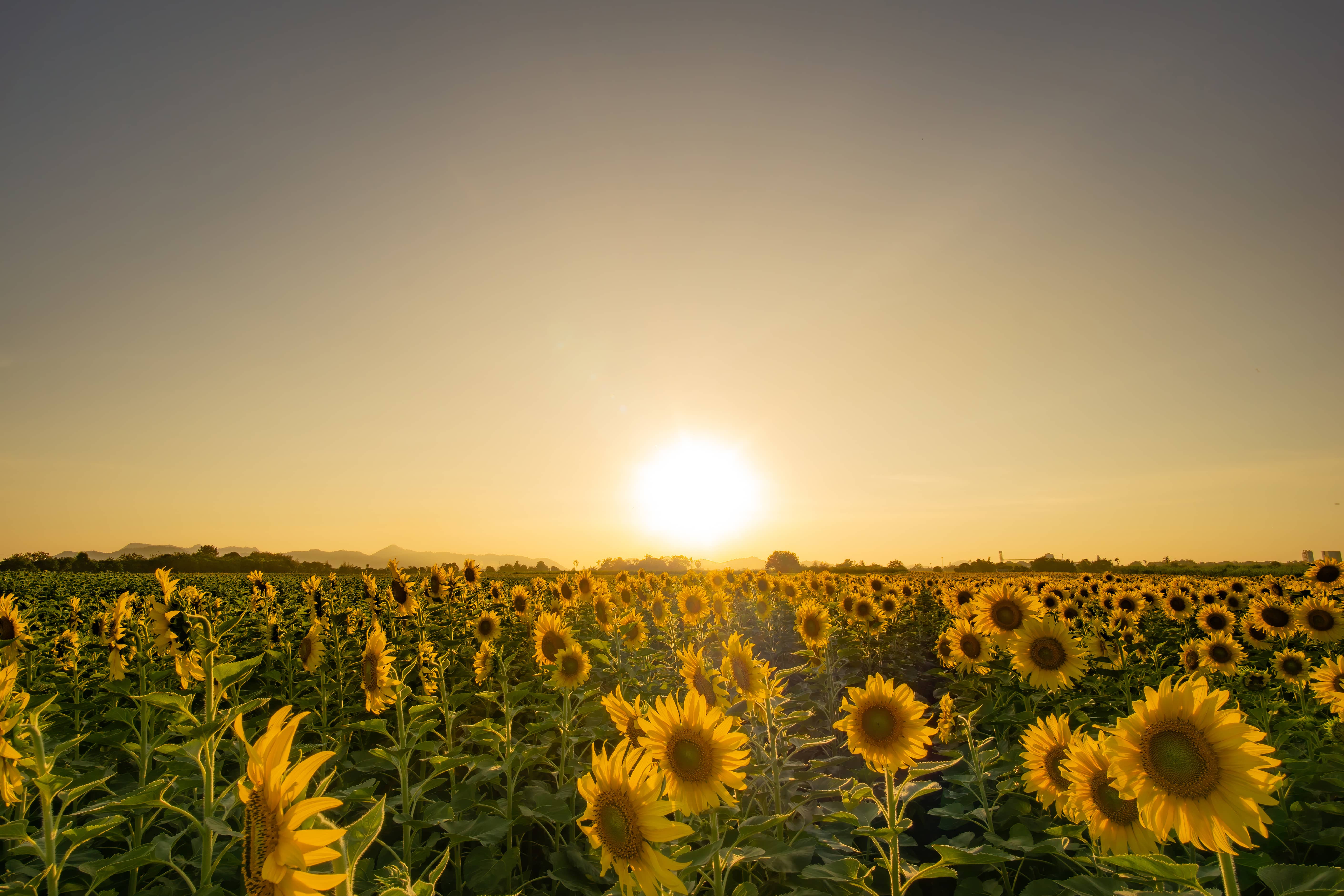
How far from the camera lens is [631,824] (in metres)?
2.49

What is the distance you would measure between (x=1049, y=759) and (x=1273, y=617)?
1138 centimetres

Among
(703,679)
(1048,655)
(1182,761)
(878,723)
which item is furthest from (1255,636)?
(703,679)

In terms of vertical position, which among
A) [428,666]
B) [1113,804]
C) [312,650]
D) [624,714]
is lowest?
[428,666]

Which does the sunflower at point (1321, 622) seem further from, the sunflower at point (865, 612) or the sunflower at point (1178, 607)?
the sunflower at point (865, 612)

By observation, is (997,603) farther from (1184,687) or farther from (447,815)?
(447,815)

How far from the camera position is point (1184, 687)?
8.41 ft

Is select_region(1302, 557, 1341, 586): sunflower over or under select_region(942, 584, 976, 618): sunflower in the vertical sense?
over

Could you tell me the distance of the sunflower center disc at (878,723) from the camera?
406cm

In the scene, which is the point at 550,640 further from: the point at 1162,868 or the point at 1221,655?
the point at 1221,655

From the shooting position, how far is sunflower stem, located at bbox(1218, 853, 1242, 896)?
2.08 metres

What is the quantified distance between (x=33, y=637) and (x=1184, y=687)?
10.8m

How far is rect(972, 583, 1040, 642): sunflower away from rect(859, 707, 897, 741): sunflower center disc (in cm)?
371

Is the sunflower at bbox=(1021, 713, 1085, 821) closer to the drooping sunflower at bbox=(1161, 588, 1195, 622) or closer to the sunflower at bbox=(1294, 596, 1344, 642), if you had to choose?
the sunflower at bbox=(1294, 596, 1344, 642)

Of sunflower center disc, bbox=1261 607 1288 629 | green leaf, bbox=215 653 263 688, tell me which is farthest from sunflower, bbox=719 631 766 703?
sunflower center disc, bbox=1261 607 1288 629
